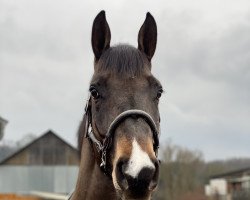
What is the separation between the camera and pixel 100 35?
4016 mm

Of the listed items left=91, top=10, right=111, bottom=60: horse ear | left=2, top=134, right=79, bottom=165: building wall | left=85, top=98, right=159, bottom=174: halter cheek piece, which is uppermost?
left=2, top=134, right=79, bottom=165: building wall

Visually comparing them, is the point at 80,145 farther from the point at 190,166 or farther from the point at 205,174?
the point at 205,174

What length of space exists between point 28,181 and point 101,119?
1393 inches

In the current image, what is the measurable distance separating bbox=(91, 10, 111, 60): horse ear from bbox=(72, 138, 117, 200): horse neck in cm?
74

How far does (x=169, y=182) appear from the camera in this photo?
53156mm

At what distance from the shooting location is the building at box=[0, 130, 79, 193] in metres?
37.5

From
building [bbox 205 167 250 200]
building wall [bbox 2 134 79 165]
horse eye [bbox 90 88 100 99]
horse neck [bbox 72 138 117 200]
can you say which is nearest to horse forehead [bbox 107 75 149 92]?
horse eye [bbox 90 88 100 99]

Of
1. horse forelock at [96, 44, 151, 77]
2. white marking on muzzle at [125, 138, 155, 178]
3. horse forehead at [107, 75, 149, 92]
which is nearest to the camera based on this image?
white marking on muzzle at [125, 138, 155, 178]

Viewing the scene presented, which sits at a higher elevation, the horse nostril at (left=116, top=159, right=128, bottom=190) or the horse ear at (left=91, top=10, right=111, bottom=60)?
the horse ear at (left=91, top=10, right=111, bottom=60)

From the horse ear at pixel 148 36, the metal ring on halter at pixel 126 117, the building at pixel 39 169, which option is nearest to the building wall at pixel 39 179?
the building at pixel 39 169

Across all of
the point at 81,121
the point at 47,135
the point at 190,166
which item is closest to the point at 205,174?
the point at 190,166

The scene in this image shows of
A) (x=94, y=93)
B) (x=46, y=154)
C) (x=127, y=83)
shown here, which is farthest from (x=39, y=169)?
(x=127, y=83)

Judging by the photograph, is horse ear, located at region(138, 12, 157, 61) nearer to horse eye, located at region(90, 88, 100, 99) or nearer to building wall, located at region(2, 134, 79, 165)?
horse eye, located at region(90, 88, 100, 99)

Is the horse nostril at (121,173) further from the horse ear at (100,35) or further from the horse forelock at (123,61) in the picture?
the horse ear at (100,35)
